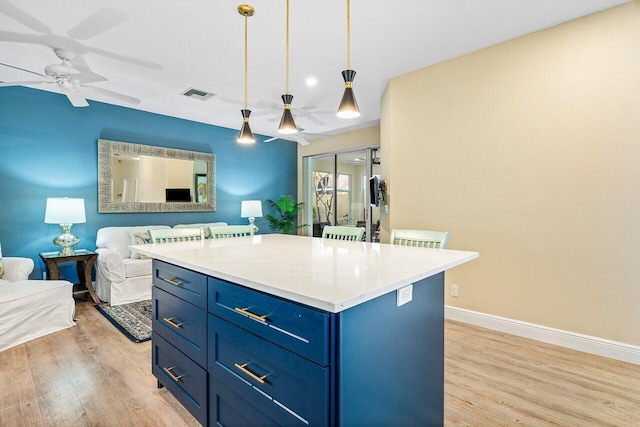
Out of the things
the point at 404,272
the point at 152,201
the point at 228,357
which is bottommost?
the point at 228,357

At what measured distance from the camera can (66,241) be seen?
3740 mm

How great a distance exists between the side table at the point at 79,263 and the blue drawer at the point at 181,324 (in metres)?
2.47

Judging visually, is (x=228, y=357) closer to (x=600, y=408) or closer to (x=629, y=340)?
(x=600, y=408)

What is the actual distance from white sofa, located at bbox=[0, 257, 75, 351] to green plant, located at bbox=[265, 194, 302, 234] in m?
3.61

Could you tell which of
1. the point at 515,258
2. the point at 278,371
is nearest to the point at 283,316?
the point at 278,371

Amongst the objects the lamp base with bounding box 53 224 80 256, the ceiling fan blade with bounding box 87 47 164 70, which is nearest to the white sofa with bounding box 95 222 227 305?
the lamp base with bounding box 53 224 80 256

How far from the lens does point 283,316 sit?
1065 mm

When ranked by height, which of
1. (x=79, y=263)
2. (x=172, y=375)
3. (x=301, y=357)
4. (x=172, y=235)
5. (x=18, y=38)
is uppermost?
(x=18, y=38)

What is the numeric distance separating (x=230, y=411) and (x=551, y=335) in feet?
8.59

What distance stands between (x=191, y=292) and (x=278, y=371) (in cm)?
69

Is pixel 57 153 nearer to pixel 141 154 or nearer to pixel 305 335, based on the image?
pixel 141 154

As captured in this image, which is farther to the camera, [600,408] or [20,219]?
[20,219]

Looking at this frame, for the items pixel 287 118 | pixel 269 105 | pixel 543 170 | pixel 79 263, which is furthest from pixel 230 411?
pixel 269 105

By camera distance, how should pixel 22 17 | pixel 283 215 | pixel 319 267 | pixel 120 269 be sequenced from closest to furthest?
1. pixel 319 267
2. pixel 22 17
3. pixel 120 269
4. pixel 283 215
